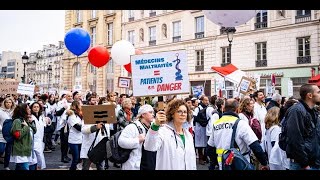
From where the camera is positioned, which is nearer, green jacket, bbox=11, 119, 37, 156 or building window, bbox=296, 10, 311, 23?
green jacket, bbox=11, 119, 37, 156

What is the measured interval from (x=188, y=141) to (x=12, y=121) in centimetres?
387

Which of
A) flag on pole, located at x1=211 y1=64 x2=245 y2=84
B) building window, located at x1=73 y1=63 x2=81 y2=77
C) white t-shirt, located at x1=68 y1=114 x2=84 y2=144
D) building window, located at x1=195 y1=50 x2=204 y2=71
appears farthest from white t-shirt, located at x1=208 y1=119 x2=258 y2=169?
building window, located at x1=73 y1=63 x2=81 y2=77

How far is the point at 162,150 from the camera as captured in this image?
3869 mm

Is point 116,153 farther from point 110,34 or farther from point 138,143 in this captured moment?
point 110,34

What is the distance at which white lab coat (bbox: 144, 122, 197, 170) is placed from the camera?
3.76m

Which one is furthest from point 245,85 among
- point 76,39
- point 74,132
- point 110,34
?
point 110,34

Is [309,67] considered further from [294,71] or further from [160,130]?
[160,130]

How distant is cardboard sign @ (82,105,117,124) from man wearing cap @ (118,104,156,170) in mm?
267

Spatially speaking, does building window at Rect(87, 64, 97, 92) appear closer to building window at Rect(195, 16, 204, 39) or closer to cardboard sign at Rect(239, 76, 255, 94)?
building window at Rect(195, 16, 204, 39)

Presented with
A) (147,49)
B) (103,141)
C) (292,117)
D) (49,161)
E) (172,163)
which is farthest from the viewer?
(147,49)

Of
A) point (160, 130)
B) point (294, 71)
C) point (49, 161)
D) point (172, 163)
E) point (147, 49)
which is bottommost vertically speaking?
point (49, 161)

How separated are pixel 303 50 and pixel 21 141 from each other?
20094mm

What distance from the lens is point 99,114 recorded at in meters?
4.88
